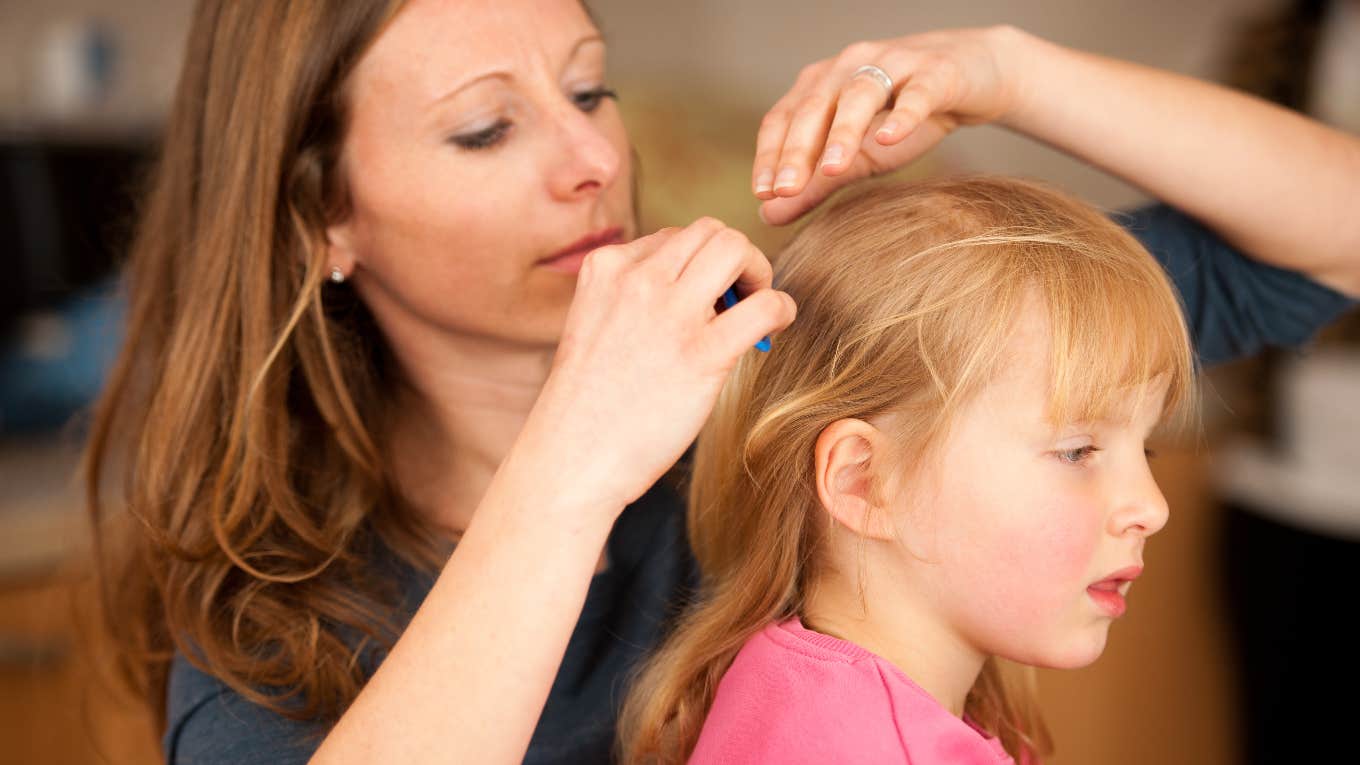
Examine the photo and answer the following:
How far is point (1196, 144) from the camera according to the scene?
109cm

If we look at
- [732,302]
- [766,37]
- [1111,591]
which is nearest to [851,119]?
[732,302]

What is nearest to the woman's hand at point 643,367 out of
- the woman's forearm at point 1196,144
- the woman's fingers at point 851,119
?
the woman's fingers at point 851,119

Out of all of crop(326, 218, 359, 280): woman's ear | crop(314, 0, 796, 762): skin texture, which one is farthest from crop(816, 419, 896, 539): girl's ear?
crop(326, 218, 359, 280): woman's ear

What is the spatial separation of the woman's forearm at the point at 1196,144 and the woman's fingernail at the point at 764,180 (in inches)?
11.9

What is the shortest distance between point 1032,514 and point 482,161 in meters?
0.58

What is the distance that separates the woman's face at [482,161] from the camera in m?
1.09

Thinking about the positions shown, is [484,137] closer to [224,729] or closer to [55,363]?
[224,729]

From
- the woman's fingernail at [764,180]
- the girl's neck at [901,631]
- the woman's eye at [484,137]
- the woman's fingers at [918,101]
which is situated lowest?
the girl's neck at [901,631]

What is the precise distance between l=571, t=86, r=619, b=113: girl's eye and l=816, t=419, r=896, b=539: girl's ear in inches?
18.9

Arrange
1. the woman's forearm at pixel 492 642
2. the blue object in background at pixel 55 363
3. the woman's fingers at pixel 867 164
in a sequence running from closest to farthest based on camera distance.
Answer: the woman's forearm at pixel 492 642 → the woman's fingers at pixel 867 164 → the blue object in background at pixel 55 363

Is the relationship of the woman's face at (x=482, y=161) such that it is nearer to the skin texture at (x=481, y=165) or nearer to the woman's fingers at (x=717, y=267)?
the skin texture at (x=481, y=165)

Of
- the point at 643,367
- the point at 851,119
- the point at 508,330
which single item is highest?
the point at 851,119

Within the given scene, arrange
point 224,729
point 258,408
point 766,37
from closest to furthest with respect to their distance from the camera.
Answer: point 224,729
point 258,408
point 766,37

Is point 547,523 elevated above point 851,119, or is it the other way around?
point 851,119
